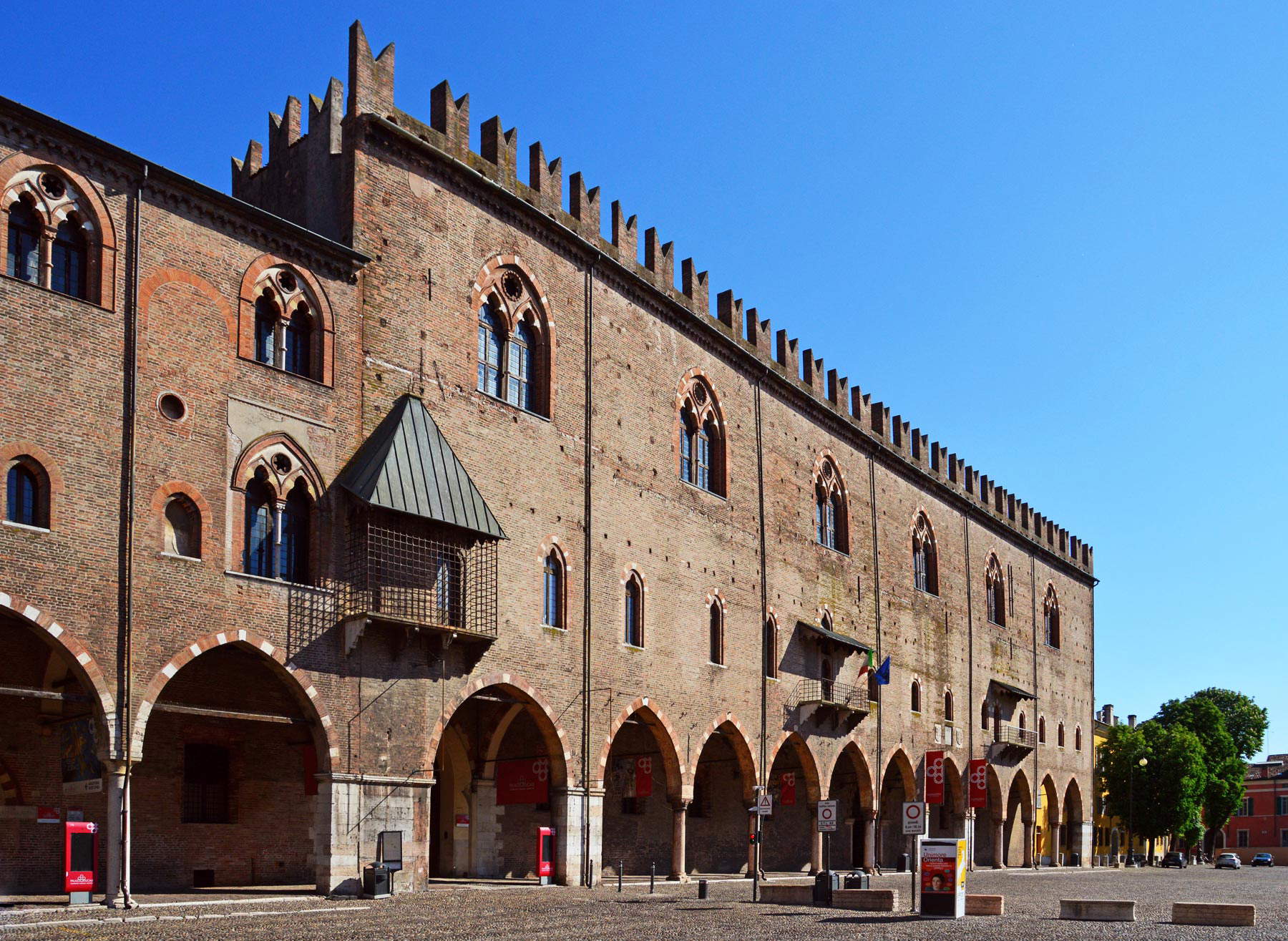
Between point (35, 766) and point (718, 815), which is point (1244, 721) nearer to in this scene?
point (718, 815)

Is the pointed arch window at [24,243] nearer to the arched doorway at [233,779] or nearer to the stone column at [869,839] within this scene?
the arched doorway at [233,779]

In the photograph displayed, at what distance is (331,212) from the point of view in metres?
27.7

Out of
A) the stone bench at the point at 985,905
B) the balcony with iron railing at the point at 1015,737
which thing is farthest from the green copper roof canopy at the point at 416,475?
the balcony with iron railing at the point at 1015,737

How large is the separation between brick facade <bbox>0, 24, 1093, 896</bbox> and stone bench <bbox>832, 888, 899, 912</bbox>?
6655mm

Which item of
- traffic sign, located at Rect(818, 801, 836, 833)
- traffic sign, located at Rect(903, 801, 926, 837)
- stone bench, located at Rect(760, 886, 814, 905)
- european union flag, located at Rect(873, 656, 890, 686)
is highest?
european union flag, located at Rect(873, 656, 890, 686)

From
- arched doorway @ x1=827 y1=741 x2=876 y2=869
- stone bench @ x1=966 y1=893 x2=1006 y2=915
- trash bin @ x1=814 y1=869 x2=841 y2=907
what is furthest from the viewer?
arched doorway @ x1=827 y1=741 x2=876 y2=869

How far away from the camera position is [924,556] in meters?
51.8

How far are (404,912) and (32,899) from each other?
235 inches

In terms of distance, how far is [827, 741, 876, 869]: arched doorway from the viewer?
4403 cm

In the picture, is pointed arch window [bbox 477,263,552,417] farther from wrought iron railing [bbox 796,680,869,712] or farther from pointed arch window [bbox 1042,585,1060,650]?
pointed arch window [bbox 1042,585,1060,650]

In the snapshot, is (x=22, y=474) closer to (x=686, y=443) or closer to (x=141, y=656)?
(x=141, y=656)

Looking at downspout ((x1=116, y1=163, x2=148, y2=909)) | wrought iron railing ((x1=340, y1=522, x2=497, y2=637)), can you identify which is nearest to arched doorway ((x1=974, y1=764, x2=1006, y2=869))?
wrought iron railing ((x1=340, y1=522, x2=497, y2=637))

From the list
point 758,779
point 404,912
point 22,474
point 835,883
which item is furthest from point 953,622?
point 22,474

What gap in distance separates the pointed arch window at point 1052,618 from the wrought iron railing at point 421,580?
41.3 meters
